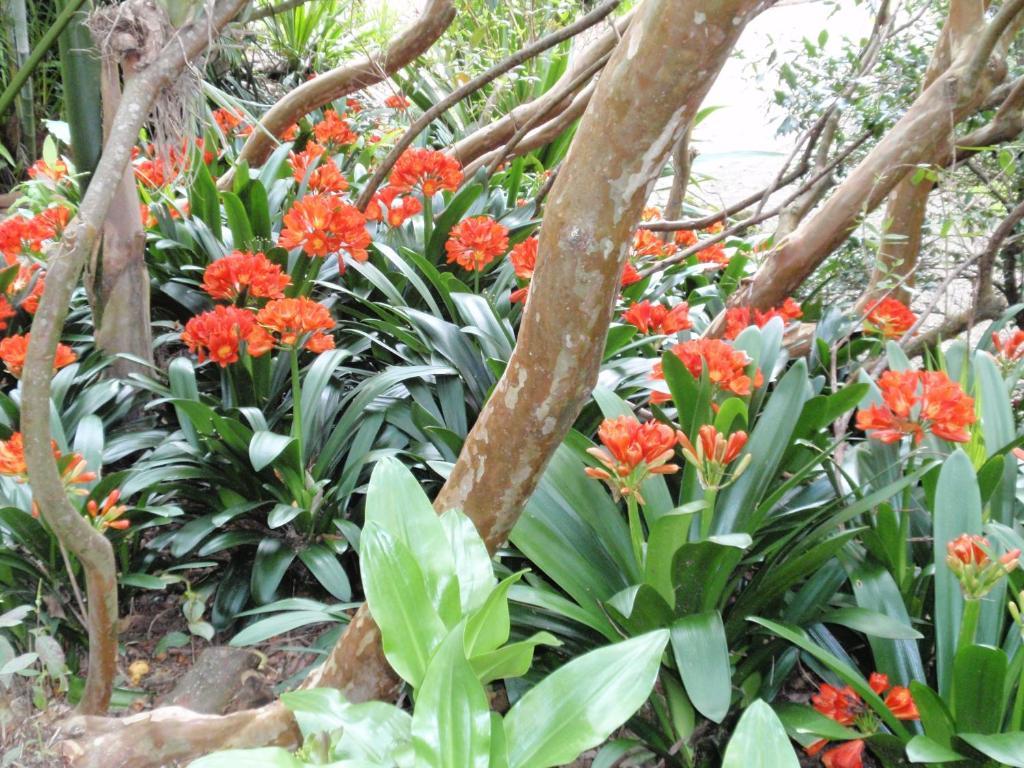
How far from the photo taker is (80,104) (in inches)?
88.4

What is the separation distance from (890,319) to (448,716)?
1.71 m

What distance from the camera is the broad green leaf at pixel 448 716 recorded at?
1.02 m

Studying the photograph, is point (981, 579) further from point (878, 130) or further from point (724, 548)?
point (878, 130)

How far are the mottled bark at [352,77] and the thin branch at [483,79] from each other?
0.39 m

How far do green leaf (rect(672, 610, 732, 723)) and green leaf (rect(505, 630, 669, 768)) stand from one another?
0.28 metres

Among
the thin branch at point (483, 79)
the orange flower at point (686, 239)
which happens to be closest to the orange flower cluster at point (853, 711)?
the thin branch at point (483, 79)

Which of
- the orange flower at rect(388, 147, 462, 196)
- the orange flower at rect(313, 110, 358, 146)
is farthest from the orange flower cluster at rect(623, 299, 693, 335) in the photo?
the orange flower at rect(313, 110, 358, 146)

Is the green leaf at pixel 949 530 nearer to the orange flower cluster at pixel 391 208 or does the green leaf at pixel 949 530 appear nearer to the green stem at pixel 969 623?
the green stem at pixel 969 623

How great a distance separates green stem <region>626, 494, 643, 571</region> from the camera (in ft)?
4.86

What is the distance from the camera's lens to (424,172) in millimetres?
2957

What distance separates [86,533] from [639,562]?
94cm

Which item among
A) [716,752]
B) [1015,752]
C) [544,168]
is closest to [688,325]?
[716,752]

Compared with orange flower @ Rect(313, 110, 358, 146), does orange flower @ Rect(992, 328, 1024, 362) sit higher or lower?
lower

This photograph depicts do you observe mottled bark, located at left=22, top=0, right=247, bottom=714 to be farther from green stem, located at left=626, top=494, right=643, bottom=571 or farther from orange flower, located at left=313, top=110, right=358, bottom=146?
orange flower, located at left=313, top=110, right=358, bottom=146
